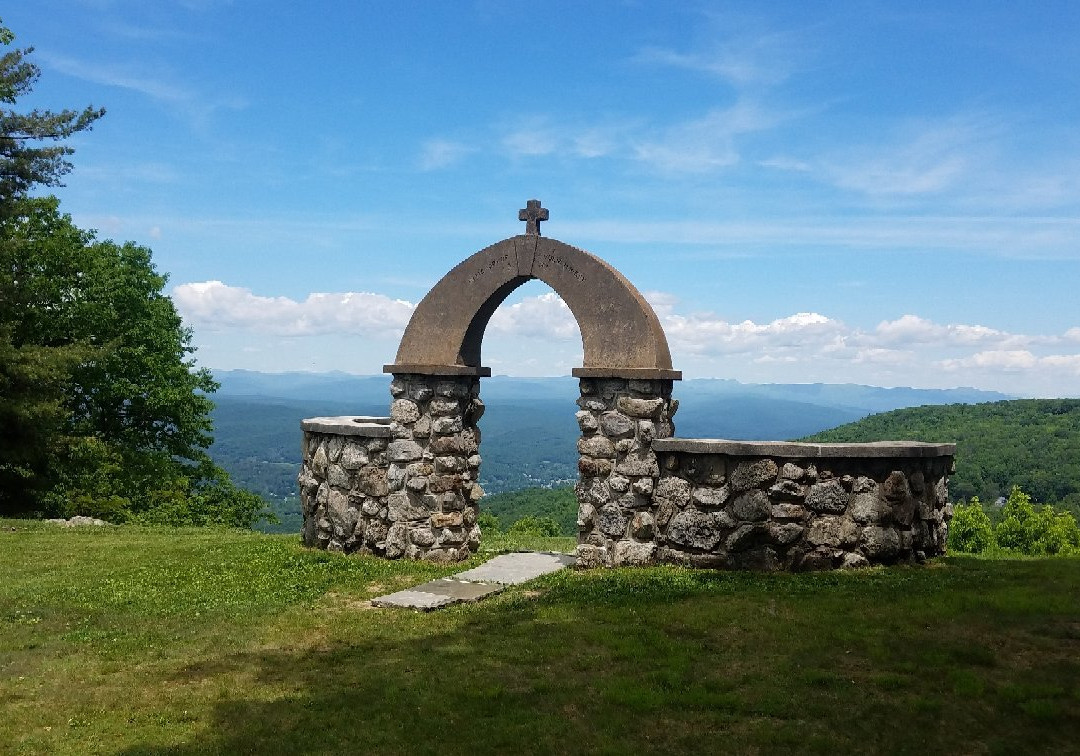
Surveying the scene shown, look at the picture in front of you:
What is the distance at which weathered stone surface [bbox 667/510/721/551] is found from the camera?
10062 mm

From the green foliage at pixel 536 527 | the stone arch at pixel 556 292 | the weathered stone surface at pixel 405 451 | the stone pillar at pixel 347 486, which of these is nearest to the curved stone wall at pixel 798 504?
the stone arch at pixel 556 292

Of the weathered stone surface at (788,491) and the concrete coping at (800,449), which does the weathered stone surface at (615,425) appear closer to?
the concrete coping at (800,449)

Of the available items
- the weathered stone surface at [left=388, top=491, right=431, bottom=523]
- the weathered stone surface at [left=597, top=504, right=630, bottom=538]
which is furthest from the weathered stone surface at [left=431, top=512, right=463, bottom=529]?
the weathered stone surface at [left=597, top=504, right=630, bottom=538]

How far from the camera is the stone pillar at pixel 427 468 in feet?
37.4

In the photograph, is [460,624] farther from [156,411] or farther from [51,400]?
[156,411]

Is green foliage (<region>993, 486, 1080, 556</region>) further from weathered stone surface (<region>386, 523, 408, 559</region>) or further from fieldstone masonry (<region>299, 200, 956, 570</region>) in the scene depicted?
weathered stone surface (<region>386, 523, 408, 559</region>)

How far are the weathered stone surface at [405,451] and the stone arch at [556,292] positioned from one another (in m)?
0.98

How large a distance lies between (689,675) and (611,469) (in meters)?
4.44

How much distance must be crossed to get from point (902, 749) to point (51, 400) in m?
20.2

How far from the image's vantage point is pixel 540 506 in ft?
107

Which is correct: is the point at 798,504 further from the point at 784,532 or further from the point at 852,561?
the point at 852,561

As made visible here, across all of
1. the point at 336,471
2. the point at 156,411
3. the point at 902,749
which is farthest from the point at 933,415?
the point at 902,749

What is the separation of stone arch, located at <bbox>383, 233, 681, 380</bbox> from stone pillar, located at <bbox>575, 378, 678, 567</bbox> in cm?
29

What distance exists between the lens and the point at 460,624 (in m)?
8.15
